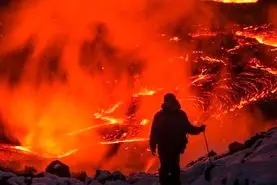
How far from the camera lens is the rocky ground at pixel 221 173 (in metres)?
9.39

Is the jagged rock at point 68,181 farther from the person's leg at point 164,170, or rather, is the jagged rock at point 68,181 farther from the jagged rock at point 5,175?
the person's leg at point 164,170

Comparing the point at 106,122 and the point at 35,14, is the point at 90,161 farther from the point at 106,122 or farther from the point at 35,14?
the point at 35,14

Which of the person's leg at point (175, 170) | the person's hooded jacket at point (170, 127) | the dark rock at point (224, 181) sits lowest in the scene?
the dark rock at point (224, 181)

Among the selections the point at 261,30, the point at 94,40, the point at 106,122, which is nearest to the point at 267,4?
the point at 261,30

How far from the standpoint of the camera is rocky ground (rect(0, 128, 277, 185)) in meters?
9.39

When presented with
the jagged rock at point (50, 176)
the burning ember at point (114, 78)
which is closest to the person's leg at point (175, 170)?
the jagged rock at point (50, 176)

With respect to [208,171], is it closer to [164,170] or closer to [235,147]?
[164,170]

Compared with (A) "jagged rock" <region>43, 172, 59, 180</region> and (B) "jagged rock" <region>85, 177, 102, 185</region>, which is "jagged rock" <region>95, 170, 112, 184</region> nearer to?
(B) "jagged rock" <region>85, 177, 102, 185</region>

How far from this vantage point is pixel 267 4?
33.1 meters

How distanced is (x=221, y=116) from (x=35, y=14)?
18313mm

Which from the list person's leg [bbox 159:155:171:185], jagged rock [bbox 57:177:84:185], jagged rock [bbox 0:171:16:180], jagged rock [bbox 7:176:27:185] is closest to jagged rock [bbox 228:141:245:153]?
person's leg [bbox 159:155:171:185]

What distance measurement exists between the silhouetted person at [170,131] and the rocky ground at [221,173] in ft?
3.21

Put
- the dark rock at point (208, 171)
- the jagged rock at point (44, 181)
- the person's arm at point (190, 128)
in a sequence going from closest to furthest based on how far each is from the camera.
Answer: the person's arm at point (190, 128), the dark rock at point (208, 171), the jagged rock at point (44, 181)

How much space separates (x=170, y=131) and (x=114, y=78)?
15970 millimetres
